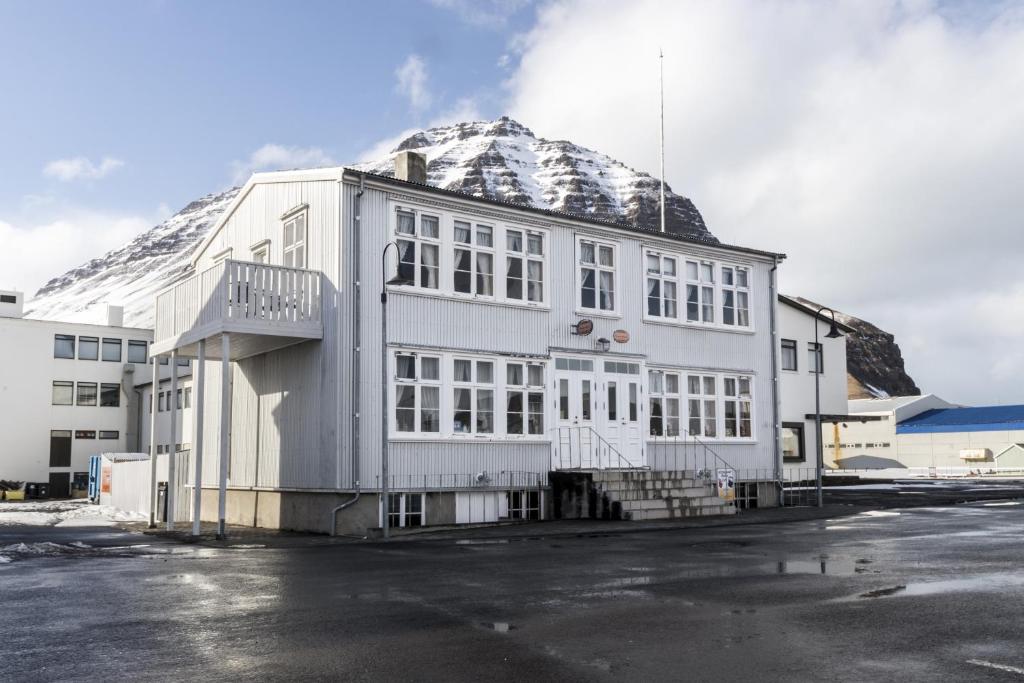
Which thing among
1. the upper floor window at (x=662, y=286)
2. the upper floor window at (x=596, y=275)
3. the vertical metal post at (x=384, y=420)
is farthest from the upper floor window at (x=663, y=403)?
the vertical metal post at (x=384, y=420)

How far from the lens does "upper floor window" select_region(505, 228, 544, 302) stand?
24.5m

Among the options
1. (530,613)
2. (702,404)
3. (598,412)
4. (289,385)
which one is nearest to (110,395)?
(289,385)

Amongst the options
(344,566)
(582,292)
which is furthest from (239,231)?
(344,566)

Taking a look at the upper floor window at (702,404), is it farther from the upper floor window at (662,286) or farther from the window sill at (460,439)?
the window sill at (460,439)

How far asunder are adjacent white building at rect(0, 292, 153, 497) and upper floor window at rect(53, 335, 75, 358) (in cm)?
5

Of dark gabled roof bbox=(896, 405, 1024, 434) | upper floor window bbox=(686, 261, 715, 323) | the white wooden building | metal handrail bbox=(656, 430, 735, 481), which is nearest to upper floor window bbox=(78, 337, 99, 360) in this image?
the white wooden building

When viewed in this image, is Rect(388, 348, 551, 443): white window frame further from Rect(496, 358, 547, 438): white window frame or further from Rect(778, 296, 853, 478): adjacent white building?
Rect(778, 296, 853, 478): adjacent white building

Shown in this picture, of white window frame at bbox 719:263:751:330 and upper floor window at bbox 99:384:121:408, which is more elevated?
white window frame at bbox 719:263:751:330

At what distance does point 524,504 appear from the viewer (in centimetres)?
2409

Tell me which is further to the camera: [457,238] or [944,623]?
[457,238]

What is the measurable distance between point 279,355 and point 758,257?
14.4 metres

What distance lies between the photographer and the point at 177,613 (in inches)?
392

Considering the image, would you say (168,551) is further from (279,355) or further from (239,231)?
(239,231)

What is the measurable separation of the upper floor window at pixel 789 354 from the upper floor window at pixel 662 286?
59.7ft
